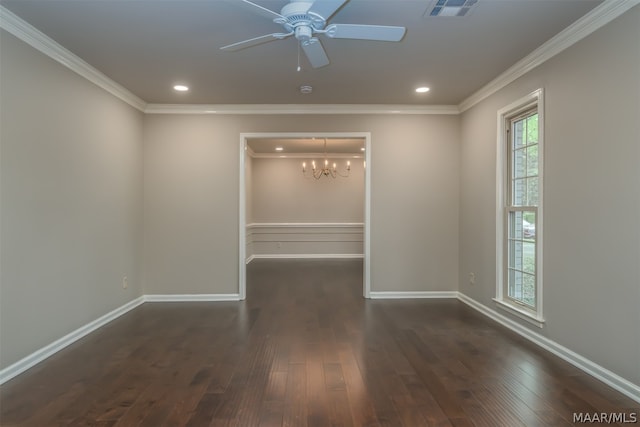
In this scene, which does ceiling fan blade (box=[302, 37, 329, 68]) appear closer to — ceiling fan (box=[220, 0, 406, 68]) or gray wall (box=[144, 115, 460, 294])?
ceiling fan (box=[220, 0, 406, 68])

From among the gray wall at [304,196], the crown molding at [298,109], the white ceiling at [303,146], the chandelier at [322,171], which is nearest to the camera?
the crown molding at [298,109]

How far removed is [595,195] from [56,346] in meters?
4.47

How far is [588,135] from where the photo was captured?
2.66 metres

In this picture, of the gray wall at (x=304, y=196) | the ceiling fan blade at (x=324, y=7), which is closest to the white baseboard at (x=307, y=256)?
the gray wall at (x=304, y=196)

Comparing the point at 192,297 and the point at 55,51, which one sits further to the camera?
the point at 192,297

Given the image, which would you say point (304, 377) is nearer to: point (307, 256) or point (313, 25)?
point (313, 25)

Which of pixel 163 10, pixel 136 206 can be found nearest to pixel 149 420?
pixel 163 10

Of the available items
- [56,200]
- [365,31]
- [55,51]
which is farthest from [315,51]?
[56,200]

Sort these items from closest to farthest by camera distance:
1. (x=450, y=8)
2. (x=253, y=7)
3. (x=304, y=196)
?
(x=253, y=7) < (x=450, y=8) < (x=304, y=196)

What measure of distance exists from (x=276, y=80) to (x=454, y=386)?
3.26m

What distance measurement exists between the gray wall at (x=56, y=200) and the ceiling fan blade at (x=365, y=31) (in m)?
2.34

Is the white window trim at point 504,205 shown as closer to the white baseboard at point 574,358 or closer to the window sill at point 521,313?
the window sill at point 521,313

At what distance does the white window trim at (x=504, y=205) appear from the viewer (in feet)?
10.4

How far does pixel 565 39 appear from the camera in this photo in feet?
9.29
